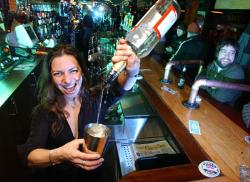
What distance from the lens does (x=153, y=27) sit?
1.09 meters

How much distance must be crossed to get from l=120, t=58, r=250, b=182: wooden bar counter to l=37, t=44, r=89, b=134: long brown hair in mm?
590

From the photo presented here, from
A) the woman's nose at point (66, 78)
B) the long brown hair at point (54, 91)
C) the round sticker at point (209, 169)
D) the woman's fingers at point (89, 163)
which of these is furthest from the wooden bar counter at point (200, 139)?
the woman's nose at point (66, 78)

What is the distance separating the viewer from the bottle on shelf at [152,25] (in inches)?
42.8

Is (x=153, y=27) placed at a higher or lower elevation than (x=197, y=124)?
higher

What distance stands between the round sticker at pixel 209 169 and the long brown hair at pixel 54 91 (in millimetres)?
925

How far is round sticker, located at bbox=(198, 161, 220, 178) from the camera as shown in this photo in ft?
4.20

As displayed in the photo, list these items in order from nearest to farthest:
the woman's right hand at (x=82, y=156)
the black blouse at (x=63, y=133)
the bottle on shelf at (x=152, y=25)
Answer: the woman's right hand at (x=82, y=156) < the bottle on shelf at (x=152, y=25) < the black blouse at (x=63, y=133)

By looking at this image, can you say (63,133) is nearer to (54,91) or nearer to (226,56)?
(54,91)

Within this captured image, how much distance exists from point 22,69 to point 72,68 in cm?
238

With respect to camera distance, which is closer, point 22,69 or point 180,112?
point 180,112

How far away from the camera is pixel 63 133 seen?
1443mm

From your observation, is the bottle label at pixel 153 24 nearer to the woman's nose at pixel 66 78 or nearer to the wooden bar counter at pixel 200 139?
the woman's nose at pixel 66 78

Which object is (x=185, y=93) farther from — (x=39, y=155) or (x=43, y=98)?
(x=39, y=155)

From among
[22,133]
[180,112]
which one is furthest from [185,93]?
[22,133]
